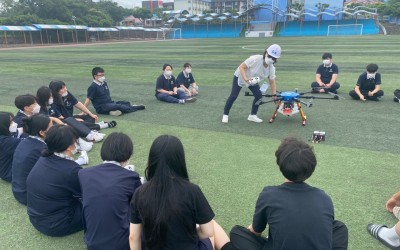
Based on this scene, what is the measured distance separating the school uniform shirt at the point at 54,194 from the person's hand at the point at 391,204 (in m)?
3.54

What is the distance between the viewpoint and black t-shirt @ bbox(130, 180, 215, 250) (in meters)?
2.24

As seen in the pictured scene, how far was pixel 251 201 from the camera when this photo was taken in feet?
13.2

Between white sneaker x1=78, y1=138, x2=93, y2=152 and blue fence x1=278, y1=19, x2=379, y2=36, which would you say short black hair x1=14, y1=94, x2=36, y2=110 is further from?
blue fence x1=278, y1=19, x2=379, y2=36

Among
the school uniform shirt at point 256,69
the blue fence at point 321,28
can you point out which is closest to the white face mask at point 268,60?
the school uniform shirt at point 256,69

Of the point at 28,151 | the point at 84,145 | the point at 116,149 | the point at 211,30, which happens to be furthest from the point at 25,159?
the point at 211,30

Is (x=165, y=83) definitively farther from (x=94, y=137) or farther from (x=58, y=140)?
(x=58, y=140)

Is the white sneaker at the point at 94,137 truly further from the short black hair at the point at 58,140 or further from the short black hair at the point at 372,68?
the short black hair at the point at 372,68

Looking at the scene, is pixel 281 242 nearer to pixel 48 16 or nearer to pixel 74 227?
pixel 74 227

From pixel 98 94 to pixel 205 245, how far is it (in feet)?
20.0

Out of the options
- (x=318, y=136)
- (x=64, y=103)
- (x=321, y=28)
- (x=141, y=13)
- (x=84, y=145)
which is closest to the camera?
(x=84, y=145)

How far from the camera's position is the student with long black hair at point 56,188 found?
10.4 feet

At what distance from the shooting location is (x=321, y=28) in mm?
58062

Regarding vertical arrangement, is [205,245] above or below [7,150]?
below

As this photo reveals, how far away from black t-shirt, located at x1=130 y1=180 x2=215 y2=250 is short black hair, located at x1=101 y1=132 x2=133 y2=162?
2.12 feet
